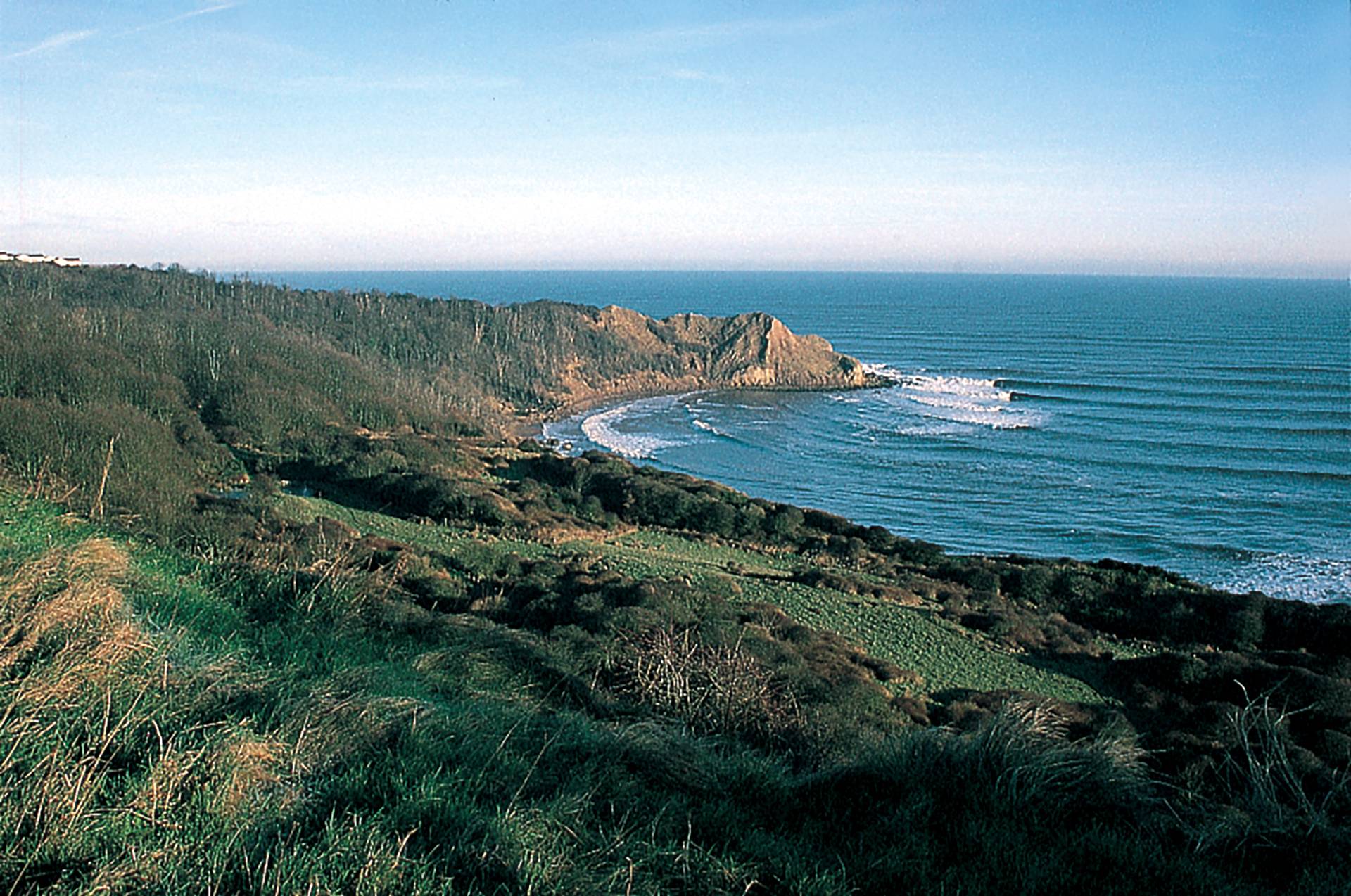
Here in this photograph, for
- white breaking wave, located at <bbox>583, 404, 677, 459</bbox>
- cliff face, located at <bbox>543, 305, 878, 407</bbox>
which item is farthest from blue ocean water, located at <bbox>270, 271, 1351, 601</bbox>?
cliff face, located at <bbox>543, 305, 878, 407</bbox>

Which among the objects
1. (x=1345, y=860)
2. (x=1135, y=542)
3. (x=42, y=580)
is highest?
(x=42, y=580)

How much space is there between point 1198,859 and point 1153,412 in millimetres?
64608

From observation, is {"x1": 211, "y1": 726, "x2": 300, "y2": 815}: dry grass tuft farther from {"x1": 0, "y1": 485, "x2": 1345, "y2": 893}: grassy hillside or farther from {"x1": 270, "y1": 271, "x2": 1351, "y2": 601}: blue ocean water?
{"x1": 270, "y1": 271, "x2": 1351, "y2": 601}: blue ocean water

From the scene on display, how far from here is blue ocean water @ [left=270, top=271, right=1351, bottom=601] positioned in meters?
38.0

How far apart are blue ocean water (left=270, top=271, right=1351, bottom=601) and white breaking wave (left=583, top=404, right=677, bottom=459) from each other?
0.87 ft

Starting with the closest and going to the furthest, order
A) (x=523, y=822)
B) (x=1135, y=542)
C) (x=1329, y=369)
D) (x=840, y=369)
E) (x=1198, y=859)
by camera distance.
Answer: (x=523, y=822) → (x=1198, y=859) → (x=1135, y=542) → (x=1329, y=369) → (x=840, y=369)

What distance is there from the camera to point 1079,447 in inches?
2135

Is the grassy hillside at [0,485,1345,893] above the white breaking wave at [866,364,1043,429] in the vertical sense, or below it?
above

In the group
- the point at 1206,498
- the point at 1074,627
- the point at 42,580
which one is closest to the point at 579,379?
the point at 1206,498

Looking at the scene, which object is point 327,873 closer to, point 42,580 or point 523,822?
point 523,822

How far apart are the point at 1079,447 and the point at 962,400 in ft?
62.4

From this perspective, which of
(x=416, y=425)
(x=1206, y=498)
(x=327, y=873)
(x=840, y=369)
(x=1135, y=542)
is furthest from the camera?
(x=840, y=369)

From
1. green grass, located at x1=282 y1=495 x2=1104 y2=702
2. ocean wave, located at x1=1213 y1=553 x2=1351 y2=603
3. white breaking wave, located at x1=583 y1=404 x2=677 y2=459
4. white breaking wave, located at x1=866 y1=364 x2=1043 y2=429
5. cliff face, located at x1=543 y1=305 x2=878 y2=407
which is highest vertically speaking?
cliff face, located at x1=543 y1=305 x2=878 y2=407

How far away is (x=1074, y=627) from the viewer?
25.5 meters
